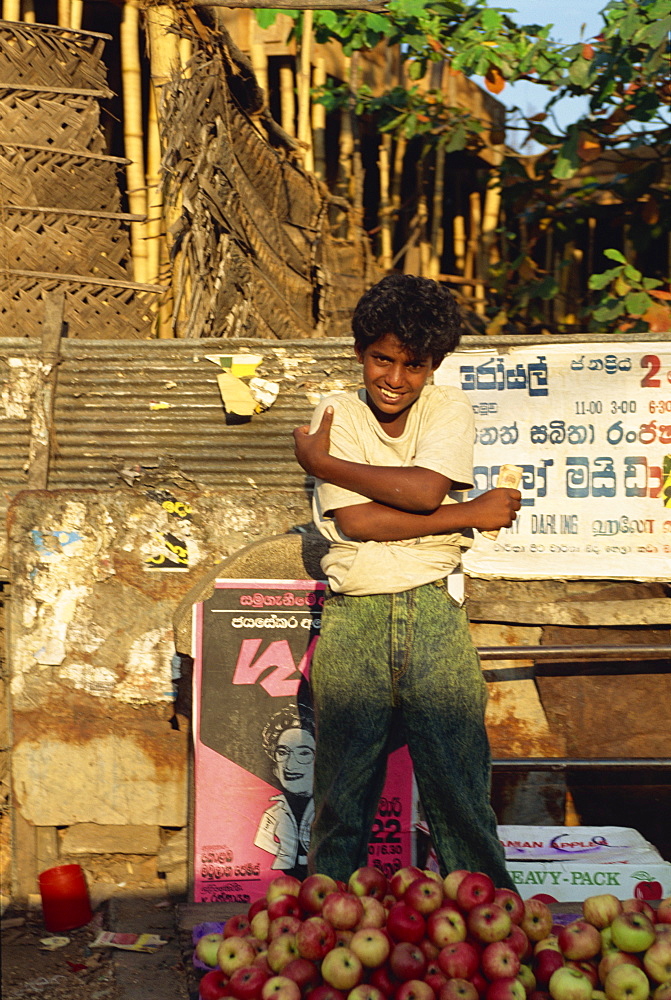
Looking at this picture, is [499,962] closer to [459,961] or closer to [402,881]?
[459,961]

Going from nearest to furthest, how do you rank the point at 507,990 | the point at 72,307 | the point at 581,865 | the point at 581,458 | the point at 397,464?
the point at 507,990, the point at 397,464, the point at 581,865, the point at 581,458, the point at 72,307

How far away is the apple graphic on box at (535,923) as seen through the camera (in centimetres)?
229

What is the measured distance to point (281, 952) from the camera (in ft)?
7.18

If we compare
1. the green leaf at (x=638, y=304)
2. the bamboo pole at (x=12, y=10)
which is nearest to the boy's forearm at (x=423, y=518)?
the green leaf at (x=638, y=304)

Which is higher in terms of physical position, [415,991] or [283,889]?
[283,889]

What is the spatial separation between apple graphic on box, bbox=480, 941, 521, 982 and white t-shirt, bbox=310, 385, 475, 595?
91cm

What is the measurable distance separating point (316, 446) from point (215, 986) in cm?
135

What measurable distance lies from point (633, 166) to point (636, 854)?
6.10 meters

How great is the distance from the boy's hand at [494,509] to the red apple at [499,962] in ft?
3.45

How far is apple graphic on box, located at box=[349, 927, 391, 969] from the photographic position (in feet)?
7.06

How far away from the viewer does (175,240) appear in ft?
17.3

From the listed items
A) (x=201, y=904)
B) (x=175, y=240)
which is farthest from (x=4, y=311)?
(x=201, y=904)

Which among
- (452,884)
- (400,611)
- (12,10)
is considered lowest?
(452,884)

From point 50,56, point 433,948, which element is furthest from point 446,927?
point 50,56
